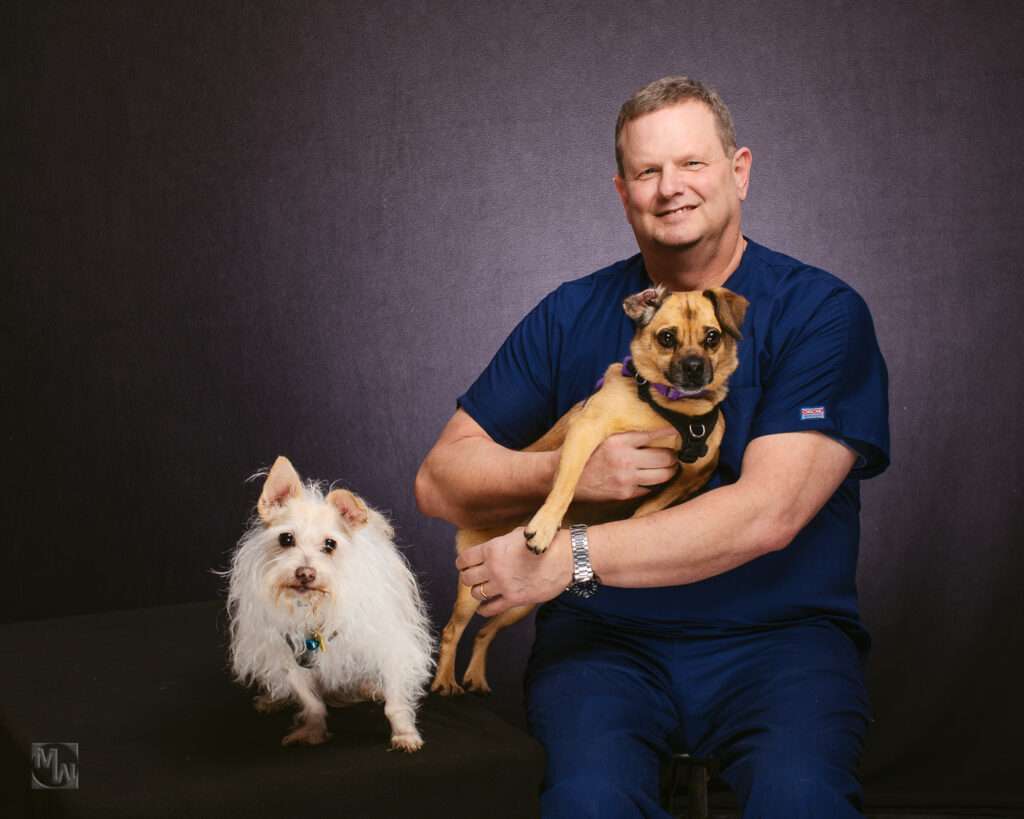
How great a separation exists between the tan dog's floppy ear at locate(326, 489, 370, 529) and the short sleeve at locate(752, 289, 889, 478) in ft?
2.75

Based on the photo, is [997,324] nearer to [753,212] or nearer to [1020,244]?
[1020,244]

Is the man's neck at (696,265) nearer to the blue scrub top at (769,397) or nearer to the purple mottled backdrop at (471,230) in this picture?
the blue scrub top at (769,397)

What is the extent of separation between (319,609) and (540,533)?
44 centimetres

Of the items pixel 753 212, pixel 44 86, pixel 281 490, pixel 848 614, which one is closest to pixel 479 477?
pixel 281 490

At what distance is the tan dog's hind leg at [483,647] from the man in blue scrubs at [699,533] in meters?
0.11

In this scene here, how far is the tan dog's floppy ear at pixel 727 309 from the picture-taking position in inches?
76.6

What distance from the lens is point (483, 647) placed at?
7.66 ft

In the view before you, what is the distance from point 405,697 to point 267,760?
0.90 ft

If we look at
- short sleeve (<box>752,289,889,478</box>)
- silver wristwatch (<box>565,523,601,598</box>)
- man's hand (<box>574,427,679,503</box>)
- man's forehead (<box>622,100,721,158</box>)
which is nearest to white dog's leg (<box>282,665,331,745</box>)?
silver wristwatch (<box>565,523,601,598</box>)

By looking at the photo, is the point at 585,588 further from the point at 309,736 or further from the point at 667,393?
the point at 309,736

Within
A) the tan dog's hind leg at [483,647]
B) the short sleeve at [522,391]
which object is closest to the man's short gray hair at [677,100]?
the short sleeve at [522,391]

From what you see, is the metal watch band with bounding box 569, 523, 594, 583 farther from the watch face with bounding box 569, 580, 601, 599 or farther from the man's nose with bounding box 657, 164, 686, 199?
the man's nose with bounding box 657, 164, 686, 199

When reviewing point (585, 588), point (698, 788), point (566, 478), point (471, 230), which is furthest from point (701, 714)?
point (471, 230)

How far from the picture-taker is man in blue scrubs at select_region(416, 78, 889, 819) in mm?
1959
